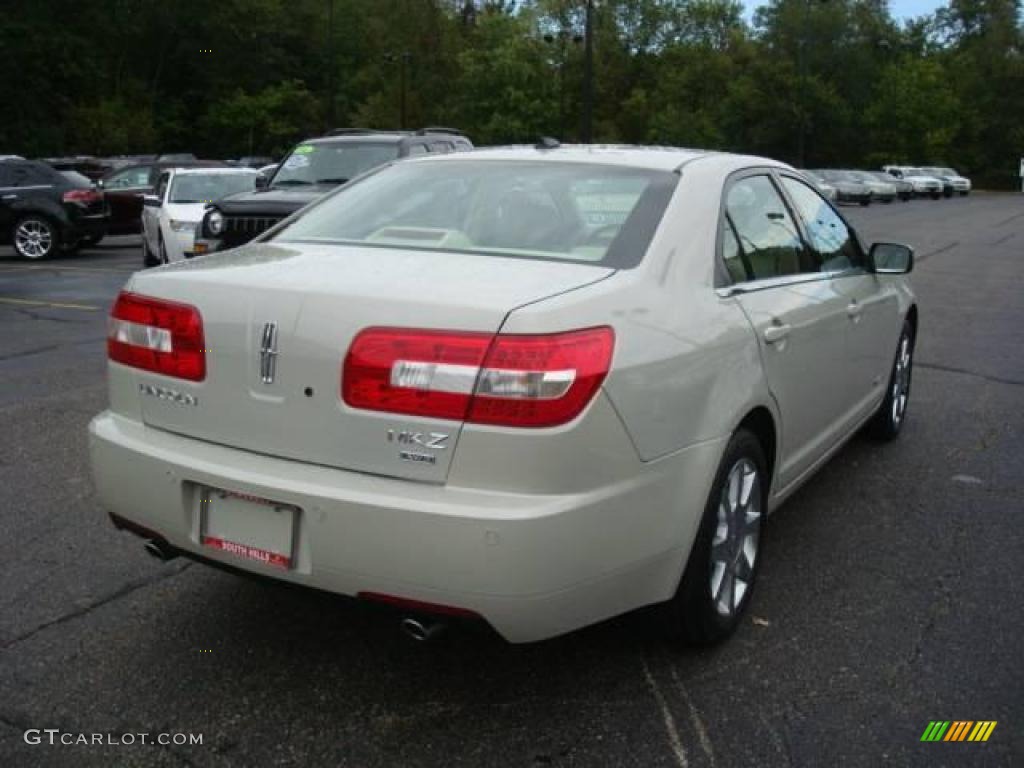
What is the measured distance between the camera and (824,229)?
4.65 m

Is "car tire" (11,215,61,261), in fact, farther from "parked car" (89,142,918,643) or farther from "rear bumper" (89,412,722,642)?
"rear bumper" (89,412,722,642)

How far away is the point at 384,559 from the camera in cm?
266

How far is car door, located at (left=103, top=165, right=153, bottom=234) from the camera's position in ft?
64.3

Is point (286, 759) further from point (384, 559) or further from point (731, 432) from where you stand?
point (731, 432)

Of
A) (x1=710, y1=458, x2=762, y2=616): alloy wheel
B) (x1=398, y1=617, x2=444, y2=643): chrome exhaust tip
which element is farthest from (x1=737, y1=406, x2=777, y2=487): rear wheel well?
(x1=398, y1=617, x2=444, y2=643): chrome exhaust tip

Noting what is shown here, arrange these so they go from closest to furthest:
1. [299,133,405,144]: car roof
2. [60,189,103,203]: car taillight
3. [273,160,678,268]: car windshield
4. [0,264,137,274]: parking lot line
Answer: [273,160,678,268]: car windshield → [299,133,405,144]: car roof → [0,264,137,274]: parking lot line → [60,189,103,203]: car taillight

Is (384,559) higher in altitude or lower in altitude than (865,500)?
higher

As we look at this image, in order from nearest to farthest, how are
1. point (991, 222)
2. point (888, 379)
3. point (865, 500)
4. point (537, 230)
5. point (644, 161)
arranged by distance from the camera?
point (537, 230) < point (644, 161) < point (865, 500) < point (888, 379) < point (991, 222)

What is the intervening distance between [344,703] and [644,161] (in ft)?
6.85

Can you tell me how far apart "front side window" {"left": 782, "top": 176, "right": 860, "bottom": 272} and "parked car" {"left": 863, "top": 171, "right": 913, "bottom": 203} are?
167 feet

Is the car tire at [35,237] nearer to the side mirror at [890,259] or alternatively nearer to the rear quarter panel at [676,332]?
the side mirror at [890,259]

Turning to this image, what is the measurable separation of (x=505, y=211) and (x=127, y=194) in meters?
17.9

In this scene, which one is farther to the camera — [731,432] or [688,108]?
[688,108]

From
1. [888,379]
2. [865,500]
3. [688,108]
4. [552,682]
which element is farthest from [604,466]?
[688,108]
